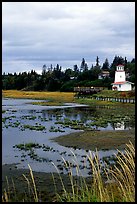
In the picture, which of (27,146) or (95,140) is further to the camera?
(95,140)

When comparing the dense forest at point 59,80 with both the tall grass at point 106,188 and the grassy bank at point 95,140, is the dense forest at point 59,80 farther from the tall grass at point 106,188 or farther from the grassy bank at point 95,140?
the tall grass at point 106,188

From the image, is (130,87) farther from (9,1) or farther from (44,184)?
(9,1)

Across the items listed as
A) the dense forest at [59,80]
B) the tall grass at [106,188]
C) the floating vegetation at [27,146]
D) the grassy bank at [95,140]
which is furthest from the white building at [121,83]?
the tall grass at [106,188]

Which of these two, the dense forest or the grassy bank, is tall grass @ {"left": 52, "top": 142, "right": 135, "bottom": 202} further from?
the dense forest

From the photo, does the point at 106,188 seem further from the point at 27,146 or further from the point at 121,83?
the point at 121,83

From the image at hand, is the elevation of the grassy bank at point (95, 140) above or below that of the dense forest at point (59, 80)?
below

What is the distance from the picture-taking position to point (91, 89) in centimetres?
7050

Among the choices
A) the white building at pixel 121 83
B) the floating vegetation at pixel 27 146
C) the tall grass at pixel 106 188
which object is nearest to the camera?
the tall grass at pixel 106 188

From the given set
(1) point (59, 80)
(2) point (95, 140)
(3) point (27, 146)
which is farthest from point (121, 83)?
(3) point (27, 146)

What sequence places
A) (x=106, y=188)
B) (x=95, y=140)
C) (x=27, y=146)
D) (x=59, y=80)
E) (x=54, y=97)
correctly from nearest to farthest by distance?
(x=106, y=188), (x=27, y=146), (x=95, y=140), (x=54, y=97), (x=59, y=80)

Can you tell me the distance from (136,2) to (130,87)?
6360 cm

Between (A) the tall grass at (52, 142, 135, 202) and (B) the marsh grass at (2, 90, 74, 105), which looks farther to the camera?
(B) the marsh grass at (2, 90, 74, 105)

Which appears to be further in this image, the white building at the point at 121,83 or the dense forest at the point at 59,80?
the dense forest at the point at 59,80

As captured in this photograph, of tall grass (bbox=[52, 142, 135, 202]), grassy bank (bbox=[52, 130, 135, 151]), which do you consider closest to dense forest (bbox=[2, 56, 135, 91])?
grassy bank (bbox=[52, 130, 135, 151])
